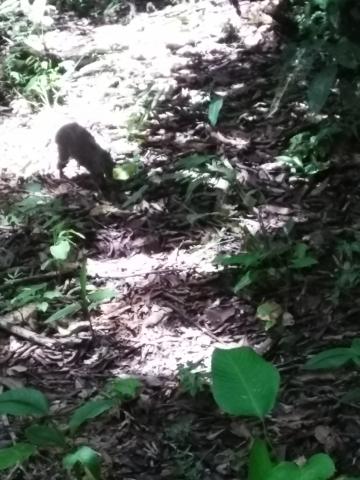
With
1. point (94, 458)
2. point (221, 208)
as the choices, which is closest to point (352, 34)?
point (221, 208)

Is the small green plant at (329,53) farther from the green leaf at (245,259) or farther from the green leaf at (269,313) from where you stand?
→ the green leaf at (269,313)

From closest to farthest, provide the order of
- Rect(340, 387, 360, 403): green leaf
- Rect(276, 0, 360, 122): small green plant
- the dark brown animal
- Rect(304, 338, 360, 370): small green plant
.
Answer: Rect(304, 338, 360, 370): small green plant → Rect(340, 387, 360, 403): green leaf → Rect(276, 0, 360, 122): small green plant → the dark brown animal

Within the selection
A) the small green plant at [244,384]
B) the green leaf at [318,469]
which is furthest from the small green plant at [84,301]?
the green leaf at [318,469]

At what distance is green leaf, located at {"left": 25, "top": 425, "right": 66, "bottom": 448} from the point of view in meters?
2.57

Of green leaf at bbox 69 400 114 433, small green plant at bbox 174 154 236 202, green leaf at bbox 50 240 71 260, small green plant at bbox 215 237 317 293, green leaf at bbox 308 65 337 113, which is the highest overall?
green leaf at bbox 308 65 337 113

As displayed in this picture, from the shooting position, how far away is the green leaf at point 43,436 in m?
2.57

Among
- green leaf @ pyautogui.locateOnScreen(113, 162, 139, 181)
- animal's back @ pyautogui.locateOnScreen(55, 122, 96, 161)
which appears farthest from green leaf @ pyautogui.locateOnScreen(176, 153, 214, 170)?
animal's back @ pyautogui.locateOnScreen(55, 122, 96, 161)

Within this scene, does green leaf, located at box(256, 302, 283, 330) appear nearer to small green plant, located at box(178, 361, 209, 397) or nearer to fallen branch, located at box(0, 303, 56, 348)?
small green plant, located at box(178, 361, 209, 397)

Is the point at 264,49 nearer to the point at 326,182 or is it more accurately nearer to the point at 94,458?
the point at 326,182

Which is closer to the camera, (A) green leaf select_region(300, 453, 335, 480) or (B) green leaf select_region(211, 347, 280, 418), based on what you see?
(A) green leaf select_region(300, 453, 335, 480)

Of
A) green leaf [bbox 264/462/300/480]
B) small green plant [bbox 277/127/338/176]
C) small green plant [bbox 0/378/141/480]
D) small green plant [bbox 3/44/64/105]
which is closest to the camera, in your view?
green leaf [bbox 264/462/300/480]

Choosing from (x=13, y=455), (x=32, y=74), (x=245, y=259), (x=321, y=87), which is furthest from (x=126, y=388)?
(x=32, y=74)

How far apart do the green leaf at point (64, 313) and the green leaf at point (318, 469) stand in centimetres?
177

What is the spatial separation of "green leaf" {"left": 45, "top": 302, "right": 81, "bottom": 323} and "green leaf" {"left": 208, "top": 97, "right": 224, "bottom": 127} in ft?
6.78
